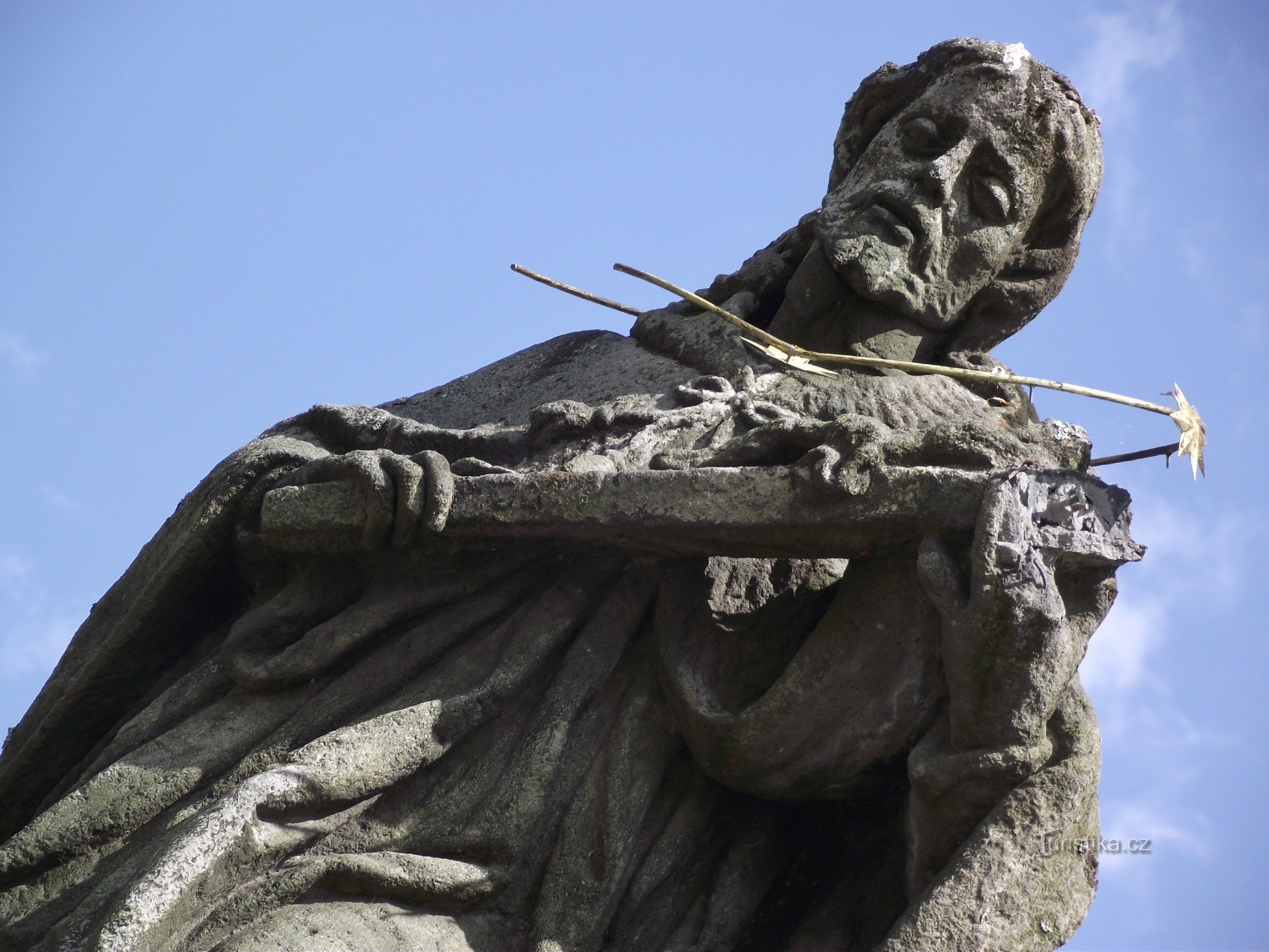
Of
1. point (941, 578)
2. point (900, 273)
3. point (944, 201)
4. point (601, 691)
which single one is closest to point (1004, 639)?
point (941, 578)

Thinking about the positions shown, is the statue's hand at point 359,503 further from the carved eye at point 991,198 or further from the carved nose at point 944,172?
the carved eye at point 991,198

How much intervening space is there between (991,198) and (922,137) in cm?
31

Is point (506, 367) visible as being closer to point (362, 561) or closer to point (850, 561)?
point (362, 561)

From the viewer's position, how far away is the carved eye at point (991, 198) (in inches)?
213

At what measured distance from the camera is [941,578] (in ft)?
12.8

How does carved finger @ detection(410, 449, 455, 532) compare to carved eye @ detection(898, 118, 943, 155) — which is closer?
carved finger @ detection(410, 449, 455, 532)

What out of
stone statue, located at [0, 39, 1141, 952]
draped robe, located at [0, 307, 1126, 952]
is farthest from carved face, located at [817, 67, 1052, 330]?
draped robe, located at [0, 307, 1126, 952]

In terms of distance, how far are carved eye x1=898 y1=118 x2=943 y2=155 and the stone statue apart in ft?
2.64

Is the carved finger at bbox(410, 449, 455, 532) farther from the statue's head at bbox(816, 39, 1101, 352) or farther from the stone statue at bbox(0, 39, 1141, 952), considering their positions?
the statue's head at bbox(816, 39, 1101, 352)

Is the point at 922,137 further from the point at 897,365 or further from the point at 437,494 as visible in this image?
the point at 437,494

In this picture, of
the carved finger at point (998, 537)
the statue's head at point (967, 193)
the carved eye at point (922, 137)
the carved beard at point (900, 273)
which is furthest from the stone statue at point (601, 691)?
the carved eye at point (922, 137)

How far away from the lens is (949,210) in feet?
17.8

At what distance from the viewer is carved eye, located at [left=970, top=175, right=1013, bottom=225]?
5.42 meters

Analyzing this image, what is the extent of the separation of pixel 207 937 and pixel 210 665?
1016mm
